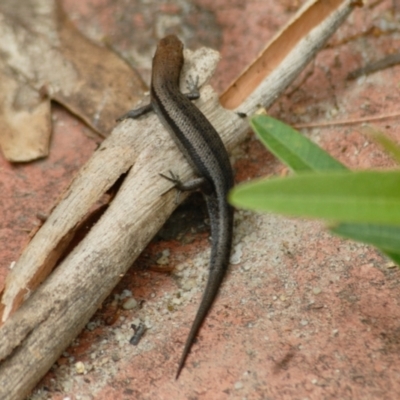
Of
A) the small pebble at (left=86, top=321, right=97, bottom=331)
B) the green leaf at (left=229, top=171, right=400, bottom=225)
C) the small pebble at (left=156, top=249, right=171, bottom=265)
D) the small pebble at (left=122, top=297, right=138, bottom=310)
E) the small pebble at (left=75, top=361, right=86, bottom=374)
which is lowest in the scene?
the small pebble at (left=156, top=249, right=171, bottom=265)

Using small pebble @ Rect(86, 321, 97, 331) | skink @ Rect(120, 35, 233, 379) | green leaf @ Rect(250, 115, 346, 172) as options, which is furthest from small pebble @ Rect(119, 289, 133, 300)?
green leaf @ Rect(250, 115, 346, 172)

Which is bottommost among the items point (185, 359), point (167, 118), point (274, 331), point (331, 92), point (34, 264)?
point (331, 92)

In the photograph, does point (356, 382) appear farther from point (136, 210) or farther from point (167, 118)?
point (167, 118)

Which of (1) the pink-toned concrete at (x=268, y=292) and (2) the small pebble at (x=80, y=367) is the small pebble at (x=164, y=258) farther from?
(2) the small pebble at (x=80, y=367)

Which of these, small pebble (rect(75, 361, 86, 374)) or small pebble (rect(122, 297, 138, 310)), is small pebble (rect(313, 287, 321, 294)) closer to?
small pebble (rect(122, 297, 138, 310))

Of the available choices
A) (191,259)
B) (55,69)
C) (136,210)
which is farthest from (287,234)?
(55,69)

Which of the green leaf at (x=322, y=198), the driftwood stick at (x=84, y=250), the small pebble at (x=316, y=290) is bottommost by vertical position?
the small pebble at (x=316, y=290)

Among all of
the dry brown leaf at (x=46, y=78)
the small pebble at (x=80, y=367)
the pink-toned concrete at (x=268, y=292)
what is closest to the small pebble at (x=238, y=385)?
the pink-toned concrete at (x=268, y=292)
